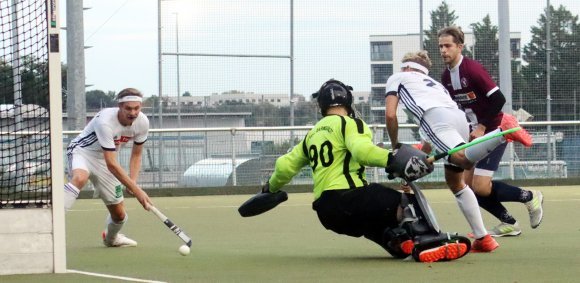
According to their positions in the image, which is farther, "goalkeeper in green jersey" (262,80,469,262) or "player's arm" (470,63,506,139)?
"player's arm" (470,63,506,139)

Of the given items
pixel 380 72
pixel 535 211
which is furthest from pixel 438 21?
pixel 535 211

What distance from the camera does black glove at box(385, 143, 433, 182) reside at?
7.49m

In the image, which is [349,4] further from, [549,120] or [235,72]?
[549,120]

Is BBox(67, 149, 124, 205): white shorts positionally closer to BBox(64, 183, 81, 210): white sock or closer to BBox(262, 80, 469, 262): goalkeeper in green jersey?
BBox(64, 183, 81, 210): white sock

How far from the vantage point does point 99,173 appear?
33.9ft

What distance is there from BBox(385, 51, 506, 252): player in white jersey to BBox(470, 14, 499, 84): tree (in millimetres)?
13804

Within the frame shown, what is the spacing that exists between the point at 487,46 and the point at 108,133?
14.2m

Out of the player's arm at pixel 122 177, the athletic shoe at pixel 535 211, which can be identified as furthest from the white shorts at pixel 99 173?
the athletic shoe at pixel 535 211

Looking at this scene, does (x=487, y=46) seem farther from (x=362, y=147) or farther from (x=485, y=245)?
(x=362, y=147)

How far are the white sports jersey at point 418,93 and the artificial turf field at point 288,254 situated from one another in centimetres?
112

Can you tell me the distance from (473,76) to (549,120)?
12966 mm

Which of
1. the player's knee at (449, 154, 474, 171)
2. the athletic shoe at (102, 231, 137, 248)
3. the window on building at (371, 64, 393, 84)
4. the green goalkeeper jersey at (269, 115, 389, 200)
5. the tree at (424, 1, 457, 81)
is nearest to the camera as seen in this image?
the green goalkeeper jersey at (269, 115, 389, 200)

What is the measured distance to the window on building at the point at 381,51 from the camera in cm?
2159

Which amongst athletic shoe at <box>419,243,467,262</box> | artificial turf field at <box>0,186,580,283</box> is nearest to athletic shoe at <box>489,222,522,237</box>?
artificial turf field at <box>0,186,580,283</box>
